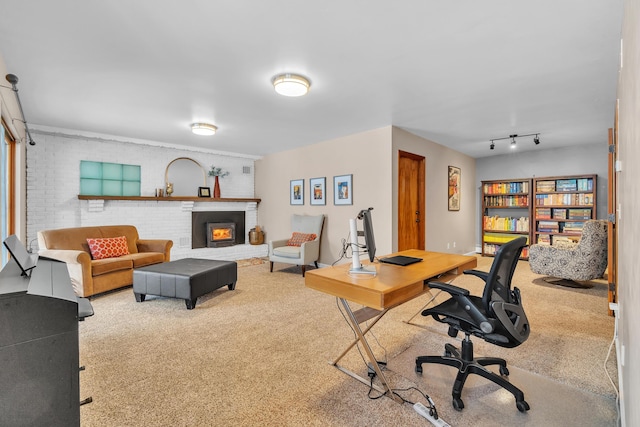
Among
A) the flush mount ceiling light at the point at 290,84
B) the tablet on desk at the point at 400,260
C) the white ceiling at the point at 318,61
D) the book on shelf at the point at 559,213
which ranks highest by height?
the white ceiling at the point at 318,61

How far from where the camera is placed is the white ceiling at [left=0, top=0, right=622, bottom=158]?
1938mm

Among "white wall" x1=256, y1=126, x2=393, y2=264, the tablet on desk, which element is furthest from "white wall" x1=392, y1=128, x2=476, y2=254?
the tablet on desk

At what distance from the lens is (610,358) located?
7.34 feet

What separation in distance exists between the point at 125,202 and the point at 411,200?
5.02 m

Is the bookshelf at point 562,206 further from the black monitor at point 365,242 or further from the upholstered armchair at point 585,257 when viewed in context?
the black monitor at point 365,242

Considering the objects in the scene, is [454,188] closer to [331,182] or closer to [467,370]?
[331,182]

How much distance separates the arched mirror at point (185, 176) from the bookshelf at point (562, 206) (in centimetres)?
673

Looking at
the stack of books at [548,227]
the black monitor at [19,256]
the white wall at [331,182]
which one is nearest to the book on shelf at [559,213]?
the stack of books at [548,227]

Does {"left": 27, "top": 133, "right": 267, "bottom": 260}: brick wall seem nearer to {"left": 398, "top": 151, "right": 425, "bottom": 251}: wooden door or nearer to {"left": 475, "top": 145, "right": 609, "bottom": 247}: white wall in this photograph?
{"left": 398, "top": 151, "right": 425, "bottom": 251}: wooden door

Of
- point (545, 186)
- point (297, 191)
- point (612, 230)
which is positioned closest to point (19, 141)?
point (297, 191)

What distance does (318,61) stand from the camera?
256 cm

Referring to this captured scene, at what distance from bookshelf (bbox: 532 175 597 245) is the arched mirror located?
→ 6727mm

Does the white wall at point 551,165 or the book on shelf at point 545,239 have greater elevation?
the white wall at point 551,165

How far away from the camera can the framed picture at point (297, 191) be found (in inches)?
234
